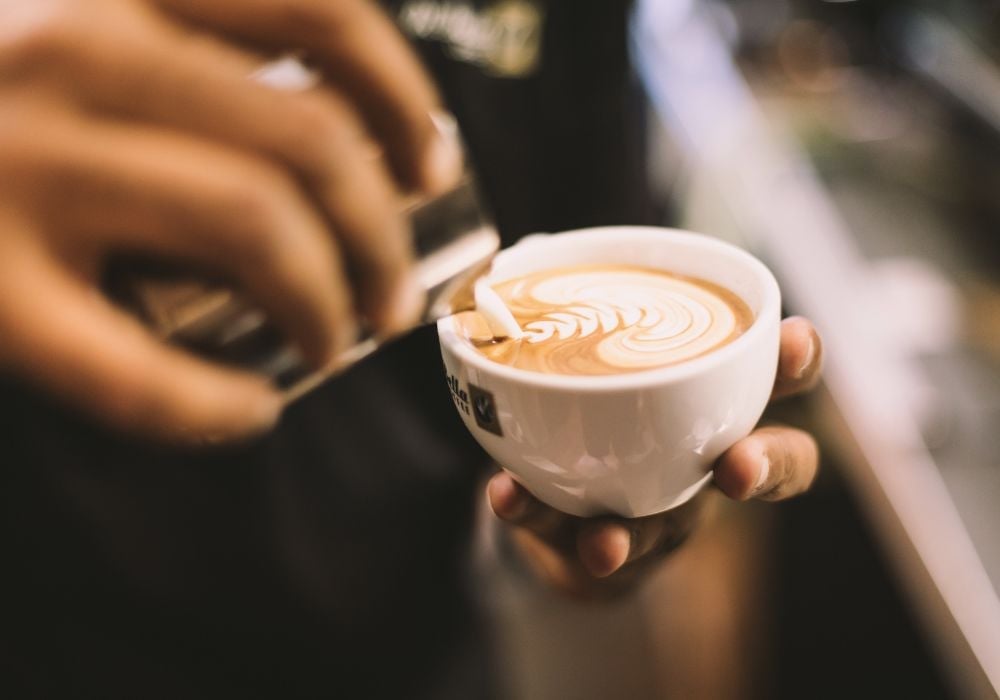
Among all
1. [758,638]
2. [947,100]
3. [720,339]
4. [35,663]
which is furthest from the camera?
[947,100]

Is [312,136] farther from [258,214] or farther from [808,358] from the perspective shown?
[808,358]

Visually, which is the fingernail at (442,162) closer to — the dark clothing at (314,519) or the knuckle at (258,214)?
the knuckle at (258,214)

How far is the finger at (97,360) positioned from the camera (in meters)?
0.32

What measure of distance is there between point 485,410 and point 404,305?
15 cm

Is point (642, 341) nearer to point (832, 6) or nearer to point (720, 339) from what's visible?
point (720, 339)

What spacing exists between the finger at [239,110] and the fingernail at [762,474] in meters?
0.33

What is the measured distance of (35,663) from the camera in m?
1.07

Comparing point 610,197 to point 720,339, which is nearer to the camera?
point 720,339

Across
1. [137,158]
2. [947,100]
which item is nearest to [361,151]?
[137,158]

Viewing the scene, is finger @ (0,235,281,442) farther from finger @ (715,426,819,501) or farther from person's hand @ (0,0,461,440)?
finger @ (715,426,819,501)

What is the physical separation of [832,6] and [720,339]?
8.89ft

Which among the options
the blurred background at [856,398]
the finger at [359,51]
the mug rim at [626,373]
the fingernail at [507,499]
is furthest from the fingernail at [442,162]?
the blurred background at [856,398]

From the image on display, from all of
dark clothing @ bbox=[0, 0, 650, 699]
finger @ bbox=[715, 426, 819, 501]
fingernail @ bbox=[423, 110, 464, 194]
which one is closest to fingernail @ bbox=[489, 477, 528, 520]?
finger @ bbox=[715, 426, 819, 501]

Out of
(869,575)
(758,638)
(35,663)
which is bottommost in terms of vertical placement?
(758,638)
